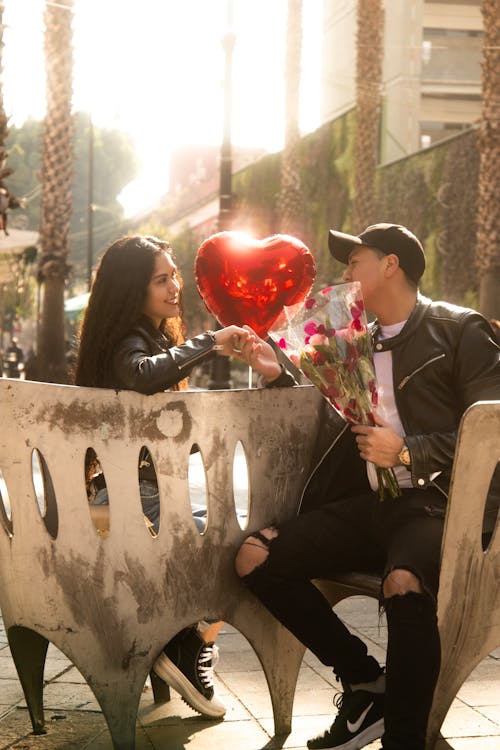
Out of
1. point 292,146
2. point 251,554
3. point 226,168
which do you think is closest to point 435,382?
point 251,554

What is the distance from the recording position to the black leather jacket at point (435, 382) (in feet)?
11.1

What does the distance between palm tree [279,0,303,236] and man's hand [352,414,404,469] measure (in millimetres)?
25947

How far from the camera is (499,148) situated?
62.8 feet

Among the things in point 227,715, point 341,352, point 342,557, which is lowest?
point 227,715

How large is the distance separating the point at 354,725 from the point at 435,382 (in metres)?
1.08

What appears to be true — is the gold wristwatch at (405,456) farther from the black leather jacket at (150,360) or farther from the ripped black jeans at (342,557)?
the black leather jacket at (150,360)

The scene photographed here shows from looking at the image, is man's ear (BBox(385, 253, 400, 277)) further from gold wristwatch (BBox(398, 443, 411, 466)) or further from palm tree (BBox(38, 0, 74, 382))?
palm tree (BBox(38, 0, 74, 382))

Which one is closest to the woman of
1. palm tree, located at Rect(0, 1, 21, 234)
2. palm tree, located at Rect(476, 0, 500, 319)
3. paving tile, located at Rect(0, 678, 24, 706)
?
paving tile, located at Rect(0, 678, 24, 706)

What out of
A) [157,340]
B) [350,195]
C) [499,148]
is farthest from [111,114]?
[157,340]

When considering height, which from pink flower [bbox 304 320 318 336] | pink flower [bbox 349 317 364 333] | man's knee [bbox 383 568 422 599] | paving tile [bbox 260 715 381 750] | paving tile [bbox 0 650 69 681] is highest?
pink flower [bbox 349 317 364 333]

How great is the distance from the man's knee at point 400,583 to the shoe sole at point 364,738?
50cm

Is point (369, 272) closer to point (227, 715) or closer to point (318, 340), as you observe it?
point (318, 340)

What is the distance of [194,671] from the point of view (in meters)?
3.85

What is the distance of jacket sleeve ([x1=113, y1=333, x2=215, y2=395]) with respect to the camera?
3.32 m
